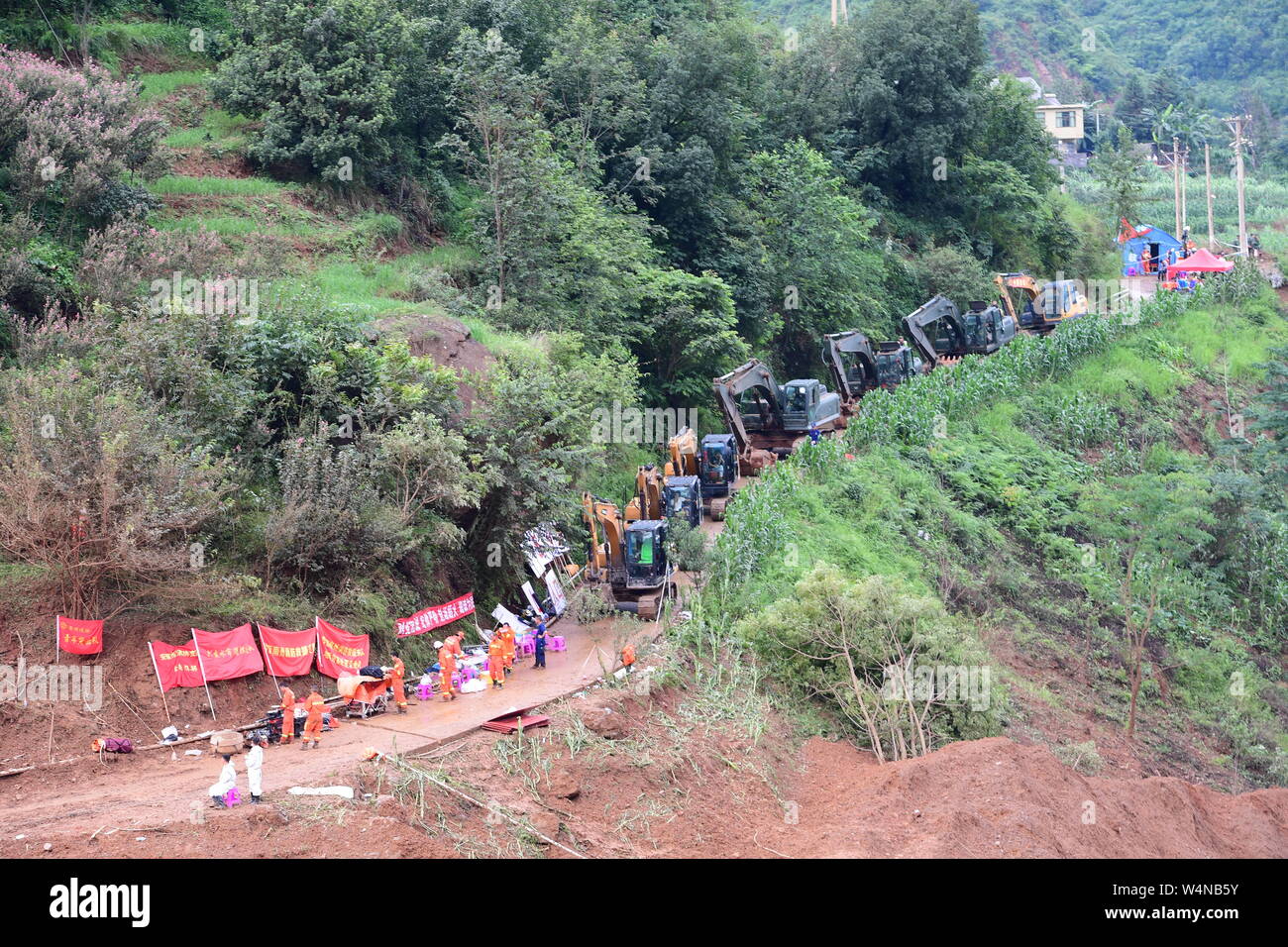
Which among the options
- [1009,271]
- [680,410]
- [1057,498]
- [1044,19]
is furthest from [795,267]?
[1044,19]

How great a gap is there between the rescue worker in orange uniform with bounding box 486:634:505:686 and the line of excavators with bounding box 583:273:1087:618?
11.2 ft

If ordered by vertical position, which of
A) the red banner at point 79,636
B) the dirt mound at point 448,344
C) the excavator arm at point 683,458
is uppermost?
the dirt mound at point 448,344

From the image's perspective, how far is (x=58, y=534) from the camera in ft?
50.4

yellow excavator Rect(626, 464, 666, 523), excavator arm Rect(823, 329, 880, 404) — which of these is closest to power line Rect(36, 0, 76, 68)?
yellow excavator Rect(626, 464, 666, 523)

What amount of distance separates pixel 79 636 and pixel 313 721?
318 cm

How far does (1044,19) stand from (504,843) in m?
111

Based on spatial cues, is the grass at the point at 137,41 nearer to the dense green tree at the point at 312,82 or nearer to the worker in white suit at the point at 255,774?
the dense green tree at the point at 312,82

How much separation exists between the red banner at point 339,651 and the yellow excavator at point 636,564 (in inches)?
210

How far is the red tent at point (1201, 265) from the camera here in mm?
53469

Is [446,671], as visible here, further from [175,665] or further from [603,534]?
[603,534]

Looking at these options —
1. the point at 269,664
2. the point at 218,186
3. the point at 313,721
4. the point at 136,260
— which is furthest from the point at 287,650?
the point at 218,186

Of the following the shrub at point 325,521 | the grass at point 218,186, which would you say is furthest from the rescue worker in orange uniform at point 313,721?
the grass at point 218,186

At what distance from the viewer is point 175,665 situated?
15609 mm

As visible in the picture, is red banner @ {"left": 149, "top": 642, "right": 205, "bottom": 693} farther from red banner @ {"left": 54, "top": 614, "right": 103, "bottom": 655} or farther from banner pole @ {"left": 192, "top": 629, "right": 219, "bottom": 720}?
red banner @ {"left": 54, "top": 614, "right": 103, "bottom": 655}
